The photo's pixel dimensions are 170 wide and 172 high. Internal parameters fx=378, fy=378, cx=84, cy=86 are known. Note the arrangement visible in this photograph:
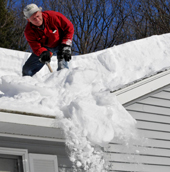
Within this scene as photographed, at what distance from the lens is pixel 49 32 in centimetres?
538

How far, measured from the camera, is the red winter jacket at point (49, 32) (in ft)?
17.5

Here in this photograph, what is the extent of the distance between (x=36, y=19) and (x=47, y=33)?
0.33m

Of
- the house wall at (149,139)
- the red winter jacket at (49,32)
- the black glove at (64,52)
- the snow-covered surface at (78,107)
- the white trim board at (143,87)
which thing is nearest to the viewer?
the snow-covered surface at (78,107)

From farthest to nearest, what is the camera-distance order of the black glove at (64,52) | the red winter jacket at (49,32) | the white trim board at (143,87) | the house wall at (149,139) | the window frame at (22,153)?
the black glove at (64,52) < the red winter jacket at (49,32) < the white trim board at (143,87) < the house wall at (149,139) < the window frame at (22,153)

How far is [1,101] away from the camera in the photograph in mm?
3781

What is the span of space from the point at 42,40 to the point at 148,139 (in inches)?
81.3

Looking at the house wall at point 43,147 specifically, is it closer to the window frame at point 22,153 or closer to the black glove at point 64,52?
the window frame at point 22,153

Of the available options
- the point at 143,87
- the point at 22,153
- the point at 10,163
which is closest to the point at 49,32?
the point at 143,87

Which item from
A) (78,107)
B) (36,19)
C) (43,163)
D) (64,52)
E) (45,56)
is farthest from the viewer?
(64,52)

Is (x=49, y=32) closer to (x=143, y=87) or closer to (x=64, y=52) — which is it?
(x=64, y=52)

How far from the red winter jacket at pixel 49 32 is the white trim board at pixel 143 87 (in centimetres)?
114

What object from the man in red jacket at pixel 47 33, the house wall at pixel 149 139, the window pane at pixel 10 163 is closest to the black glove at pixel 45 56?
the man in red jacket at pixel 47 33

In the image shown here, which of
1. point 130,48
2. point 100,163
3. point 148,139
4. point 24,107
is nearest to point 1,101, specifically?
point 24,107

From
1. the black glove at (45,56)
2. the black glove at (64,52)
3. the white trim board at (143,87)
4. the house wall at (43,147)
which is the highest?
the black glove at (64,52)
